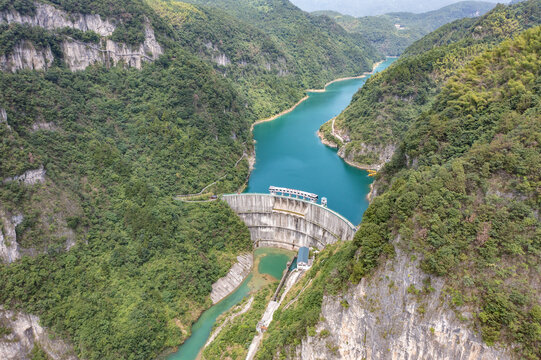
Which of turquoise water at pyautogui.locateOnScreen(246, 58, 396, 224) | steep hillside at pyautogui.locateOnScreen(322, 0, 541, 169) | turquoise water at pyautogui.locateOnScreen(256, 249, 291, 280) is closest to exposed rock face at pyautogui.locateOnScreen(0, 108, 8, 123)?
turquoise water at pyautogui.locateOnScreen(256, 249, 291, 280)

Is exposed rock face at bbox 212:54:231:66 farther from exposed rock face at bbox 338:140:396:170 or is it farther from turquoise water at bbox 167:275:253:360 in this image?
turquoise water at bbox 167:275:253:360

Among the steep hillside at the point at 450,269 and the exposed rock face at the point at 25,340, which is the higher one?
the steep hillside at the point at 450,269

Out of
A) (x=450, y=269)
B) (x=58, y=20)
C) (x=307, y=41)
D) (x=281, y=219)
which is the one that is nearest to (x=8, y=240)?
(x=281, y=219)

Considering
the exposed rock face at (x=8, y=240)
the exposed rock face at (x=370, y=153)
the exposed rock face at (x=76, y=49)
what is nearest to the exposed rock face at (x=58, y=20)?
the exposed rock face at (x=76, y=49)

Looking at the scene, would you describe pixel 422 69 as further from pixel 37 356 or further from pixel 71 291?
pixel 37 356

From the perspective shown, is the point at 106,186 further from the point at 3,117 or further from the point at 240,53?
the point at 240,53

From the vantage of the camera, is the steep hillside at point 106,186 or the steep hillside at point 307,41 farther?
the steep hillside at point 307,41

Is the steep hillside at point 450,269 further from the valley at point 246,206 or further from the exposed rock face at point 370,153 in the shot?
the exposed rock face at point 370,153
